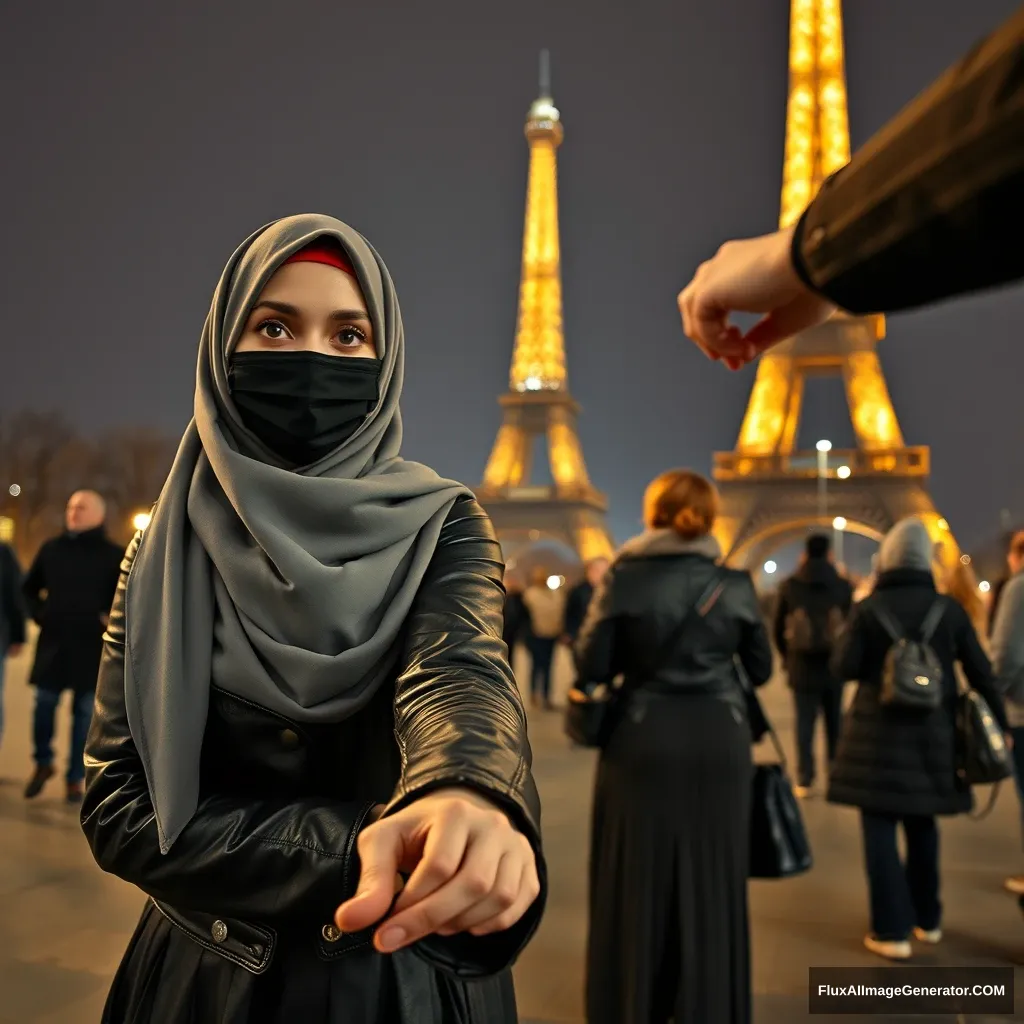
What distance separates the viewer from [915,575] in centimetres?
488

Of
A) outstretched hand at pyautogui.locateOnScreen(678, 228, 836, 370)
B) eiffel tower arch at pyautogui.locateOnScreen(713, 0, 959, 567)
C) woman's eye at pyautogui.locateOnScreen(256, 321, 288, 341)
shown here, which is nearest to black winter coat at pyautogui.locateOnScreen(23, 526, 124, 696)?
woman's eye at pyautogui.locateOnScreen(256, 321, 288, 341)

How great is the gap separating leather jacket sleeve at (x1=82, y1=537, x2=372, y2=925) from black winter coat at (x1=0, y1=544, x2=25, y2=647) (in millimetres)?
6638

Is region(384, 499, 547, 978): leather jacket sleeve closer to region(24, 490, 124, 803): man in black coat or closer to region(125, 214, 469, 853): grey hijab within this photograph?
region(125, 214, 469, 853): grey hijab

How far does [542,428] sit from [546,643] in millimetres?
30301

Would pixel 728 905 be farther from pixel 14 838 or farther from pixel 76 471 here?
pixel 76 471

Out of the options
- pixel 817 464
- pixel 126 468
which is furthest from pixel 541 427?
pixel 126 468

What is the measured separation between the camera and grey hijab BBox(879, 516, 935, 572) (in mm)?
4883

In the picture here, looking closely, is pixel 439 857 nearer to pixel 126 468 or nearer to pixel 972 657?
pixel 972 657

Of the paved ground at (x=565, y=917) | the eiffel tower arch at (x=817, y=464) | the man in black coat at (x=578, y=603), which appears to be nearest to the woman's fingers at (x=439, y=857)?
the paved ground at (x=565, y=917)

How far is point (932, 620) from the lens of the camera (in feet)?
15.7

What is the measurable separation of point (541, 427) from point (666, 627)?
39139 mm

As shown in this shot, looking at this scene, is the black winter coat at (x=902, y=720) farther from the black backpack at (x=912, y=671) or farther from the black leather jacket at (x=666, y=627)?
the black leather jacket at (x=666, y=627)

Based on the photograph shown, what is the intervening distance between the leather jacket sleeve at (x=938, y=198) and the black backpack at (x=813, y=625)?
7.19m

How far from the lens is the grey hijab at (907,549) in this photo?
16.0 feet
